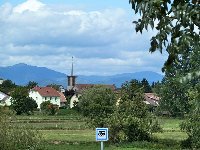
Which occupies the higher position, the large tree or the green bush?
the large tree

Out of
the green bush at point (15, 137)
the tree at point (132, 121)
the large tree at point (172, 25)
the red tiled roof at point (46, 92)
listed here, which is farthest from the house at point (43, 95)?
the large tree at point (172, 25)

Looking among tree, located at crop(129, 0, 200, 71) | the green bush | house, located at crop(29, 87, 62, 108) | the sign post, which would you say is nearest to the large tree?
tree, located at crop(129, 0, 200, 71)

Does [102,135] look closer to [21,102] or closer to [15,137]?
[15,137]

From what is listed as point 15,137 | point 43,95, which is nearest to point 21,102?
point 43,95

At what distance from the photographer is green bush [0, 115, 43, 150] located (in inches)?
1324

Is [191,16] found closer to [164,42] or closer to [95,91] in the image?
[164,42]

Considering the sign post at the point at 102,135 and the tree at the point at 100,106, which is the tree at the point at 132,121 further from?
the sign post at the point at 102,135

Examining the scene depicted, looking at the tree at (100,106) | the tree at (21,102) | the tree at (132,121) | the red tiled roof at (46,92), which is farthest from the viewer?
the red tiled roof at (46,92)

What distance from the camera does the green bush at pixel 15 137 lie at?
33.6m

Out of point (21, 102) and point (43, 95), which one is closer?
point (21, 102)

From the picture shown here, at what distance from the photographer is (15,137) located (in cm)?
3466

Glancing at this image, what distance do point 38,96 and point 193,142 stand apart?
131140 millimetres

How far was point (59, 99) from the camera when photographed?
6860 inches

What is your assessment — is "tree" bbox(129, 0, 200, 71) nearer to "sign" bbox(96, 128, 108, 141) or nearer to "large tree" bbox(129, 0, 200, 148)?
"large tree" bbox(129, 0, 200, 148)
